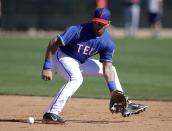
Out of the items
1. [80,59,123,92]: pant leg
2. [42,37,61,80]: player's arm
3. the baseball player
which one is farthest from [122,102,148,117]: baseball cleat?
[42,37,61,80]: player's arm

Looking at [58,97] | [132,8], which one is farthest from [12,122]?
[132,8]

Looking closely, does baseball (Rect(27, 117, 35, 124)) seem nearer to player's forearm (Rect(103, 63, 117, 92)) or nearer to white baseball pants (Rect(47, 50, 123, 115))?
white baseball pants (Rect(47, 50, 123, 115))

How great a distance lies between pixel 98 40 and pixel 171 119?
1.73 meters

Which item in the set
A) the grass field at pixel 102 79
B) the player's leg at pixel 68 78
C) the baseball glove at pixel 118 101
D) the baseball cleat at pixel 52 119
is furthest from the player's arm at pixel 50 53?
the grass field at pixel 102 79

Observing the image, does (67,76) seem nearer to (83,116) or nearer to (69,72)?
(69,72)

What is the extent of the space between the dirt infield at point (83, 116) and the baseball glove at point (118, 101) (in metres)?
0.21

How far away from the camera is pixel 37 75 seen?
1527cm

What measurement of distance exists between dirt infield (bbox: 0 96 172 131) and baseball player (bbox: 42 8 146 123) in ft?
0.84

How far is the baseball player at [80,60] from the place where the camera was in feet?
29.7

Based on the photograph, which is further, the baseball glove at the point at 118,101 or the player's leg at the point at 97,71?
the player's leg at the point at 97,71

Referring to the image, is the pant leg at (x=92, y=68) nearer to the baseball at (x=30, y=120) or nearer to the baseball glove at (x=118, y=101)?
the baseball glove at (x=118, y=101)

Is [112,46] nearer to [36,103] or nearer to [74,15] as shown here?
→ [36,103]

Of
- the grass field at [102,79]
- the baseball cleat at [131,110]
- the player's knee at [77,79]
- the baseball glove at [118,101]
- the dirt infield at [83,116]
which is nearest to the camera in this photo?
the dirt infield at [83,116]

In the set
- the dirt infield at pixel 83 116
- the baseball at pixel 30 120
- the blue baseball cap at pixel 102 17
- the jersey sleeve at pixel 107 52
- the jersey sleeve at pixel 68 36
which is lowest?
the dirt infield at pixel 83 116
